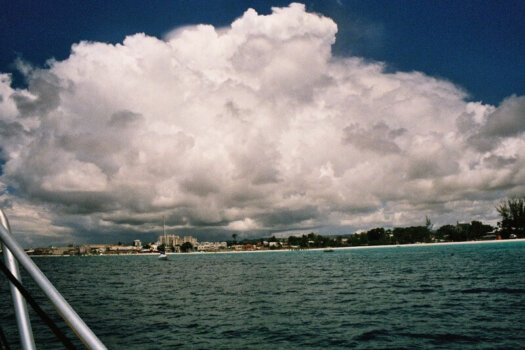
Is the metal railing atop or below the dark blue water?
atop

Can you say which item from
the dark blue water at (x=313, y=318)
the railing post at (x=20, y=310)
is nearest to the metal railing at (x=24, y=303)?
the railing post at (x=20, y=310)

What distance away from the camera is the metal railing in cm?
230

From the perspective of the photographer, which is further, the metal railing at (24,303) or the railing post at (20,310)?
the railing post at (20,310)

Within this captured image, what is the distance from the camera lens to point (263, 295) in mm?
39500

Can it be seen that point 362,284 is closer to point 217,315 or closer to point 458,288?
point 458,288

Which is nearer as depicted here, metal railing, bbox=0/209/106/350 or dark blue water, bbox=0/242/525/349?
metal railing, bbox=0/209/106/350

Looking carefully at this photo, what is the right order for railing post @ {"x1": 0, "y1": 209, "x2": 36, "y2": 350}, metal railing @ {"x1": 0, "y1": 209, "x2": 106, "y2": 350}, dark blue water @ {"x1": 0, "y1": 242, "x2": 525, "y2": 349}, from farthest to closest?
1. dark blue water @ {"x1": 0, "y1": 242, "x2": 525, "y2": 349}
2. railing post @ {"x1": 0, "y1": 209, "x2": 36, "y2": 350}
3. metal railing @ {"x1": 0, "y1": 209, "x2": 106, "y2": 350}

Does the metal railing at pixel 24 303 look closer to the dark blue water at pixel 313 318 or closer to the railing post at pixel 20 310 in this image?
the railing post at pixel 20 310

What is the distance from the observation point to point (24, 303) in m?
3.28

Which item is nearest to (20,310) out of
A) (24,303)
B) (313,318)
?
(24,303)

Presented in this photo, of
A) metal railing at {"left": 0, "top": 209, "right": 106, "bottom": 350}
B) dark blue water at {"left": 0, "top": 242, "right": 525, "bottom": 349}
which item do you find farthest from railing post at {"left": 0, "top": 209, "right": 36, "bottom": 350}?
dark blue water at {"left": 0, "top": 242, "right": 525, "bottom": 349}

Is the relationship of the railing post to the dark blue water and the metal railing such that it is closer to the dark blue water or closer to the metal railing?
the metal railing

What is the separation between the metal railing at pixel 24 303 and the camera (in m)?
2.30

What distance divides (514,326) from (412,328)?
633 centimetres
